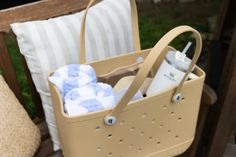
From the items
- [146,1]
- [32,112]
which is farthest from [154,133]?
[146,1]

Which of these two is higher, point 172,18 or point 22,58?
point 22,58

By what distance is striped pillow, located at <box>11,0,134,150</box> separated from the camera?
39.1 inches

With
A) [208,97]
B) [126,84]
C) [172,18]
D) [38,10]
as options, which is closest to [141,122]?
[126,84]

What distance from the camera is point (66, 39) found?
1.02 metres

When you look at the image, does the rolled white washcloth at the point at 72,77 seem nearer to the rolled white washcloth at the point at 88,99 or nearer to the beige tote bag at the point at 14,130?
the rolled white washcloth at the point at 88,99

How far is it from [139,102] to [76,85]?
0.53 ft

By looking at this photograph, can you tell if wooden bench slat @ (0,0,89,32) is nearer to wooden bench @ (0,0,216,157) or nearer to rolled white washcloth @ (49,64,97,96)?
wooden bench @ (0,0,216,157)

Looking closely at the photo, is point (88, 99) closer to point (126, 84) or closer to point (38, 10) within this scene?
point (126, 84)

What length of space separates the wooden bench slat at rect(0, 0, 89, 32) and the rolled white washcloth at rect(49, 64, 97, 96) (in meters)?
0.27

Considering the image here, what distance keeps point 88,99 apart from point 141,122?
0.47 ft

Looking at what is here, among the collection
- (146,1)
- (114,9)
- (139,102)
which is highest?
(114,9)

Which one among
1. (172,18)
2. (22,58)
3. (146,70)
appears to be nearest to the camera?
(146,70)

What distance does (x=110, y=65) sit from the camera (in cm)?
100

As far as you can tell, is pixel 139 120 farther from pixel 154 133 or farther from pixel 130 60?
pixel 130 60
